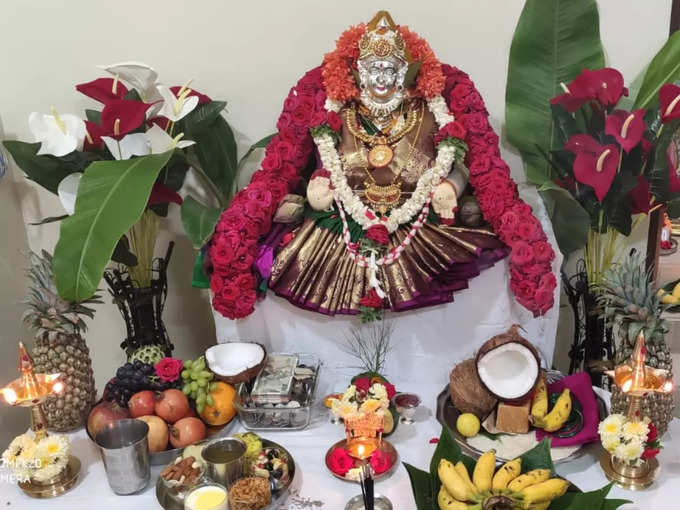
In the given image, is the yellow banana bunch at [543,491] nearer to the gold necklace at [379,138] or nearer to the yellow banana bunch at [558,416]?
the yellow banana bunch at [558,416]

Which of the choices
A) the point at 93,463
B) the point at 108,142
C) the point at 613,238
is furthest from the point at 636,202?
the point at 93,463

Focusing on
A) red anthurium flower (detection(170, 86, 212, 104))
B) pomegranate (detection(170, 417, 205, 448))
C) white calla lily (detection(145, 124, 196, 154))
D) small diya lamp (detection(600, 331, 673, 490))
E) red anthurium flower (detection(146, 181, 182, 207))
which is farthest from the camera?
red anthurium flower (detection(170, 86, 212, 104))

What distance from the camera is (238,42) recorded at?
2.04 metres

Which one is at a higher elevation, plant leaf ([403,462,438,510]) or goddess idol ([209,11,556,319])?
goddess idol ([209,11,556,319])

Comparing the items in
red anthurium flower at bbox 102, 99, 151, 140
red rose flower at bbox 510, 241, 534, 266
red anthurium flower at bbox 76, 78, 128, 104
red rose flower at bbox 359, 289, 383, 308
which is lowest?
red rose flower at bbox 359, 289, 383, 308

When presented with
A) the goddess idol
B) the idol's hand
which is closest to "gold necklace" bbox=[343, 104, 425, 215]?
the goddess idol

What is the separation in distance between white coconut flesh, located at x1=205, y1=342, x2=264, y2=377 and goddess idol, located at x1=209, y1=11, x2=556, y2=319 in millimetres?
93

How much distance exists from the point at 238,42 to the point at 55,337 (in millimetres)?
1160

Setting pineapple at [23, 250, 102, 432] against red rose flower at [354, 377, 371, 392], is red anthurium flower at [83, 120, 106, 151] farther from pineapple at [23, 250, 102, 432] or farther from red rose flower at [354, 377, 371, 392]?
red rose flower at [354, 377, 371, 392]

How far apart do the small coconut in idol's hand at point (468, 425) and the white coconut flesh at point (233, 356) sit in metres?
0.58

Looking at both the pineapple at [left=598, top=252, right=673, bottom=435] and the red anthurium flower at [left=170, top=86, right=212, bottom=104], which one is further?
the red anthurium flower at [left=170, top=86, right=212, bottom=104]

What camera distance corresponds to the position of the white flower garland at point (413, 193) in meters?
1.75

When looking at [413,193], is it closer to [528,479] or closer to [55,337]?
[528,479]

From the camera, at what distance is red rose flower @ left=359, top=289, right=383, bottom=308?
1.66 m
